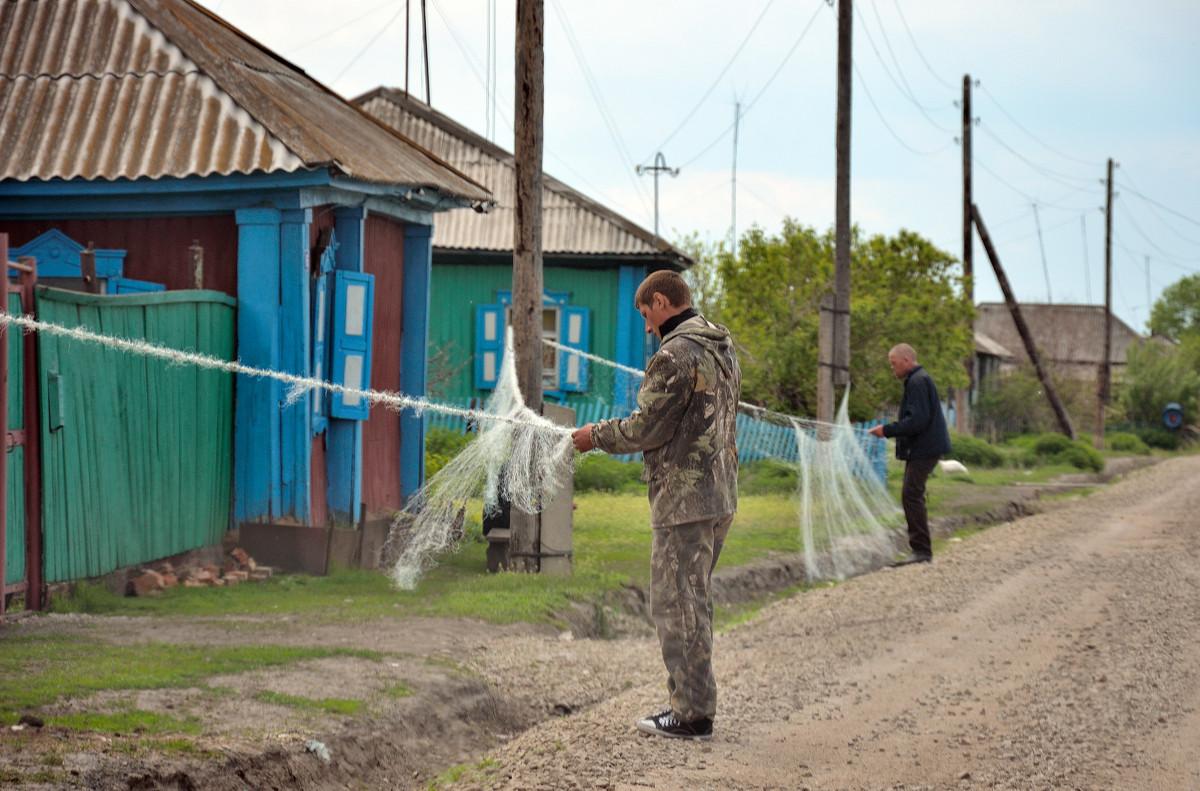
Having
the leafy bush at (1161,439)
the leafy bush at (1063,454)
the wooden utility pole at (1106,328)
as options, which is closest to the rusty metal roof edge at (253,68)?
the leafy bush at (1063,454)

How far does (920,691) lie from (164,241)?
21.3 feet

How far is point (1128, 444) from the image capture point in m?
36.5

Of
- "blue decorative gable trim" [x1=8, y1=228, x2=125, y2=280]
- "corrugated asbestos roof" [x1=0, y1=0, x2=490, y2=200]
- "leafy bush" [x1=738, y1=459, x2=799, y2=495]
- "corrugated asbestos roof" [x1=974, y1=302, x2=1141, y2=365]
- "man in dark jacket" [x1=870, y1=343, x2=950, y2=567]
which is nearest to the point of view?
"corrugated asbestos roof" [x1=0, y1=0, x2=490, y2=200]

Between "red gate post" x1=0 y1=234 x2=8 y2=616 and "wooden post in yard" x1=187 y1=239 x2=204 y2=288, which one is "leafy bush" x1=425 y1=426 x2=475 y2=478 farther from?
"red gate post" x1=0 y1=234 x2=8 y2=616

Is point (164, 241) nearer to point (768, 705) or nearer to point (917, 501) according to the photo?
point (768, 705)

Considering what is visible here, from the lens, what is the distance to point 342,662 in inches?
248

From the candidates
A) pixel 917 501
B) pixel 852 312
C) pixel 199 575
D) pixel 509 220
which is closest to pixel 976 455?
pixel 852 312

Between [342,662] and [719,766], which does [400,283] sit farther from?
[719,766]

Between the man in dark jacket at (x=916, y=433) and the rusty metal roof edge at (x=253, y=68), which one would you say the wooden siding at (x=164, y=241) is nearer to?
the rusty metal roof edge at (x=253, y=68)

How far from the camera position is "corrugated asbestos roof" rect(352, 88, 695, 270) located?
19422mm

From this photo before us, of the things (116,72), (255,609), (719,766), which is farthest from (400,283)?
(719,766)

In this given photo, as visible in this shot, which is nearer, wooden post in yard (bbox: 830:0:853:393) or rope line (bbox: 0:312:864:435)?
rope line (bbox: 0:312:864:435)

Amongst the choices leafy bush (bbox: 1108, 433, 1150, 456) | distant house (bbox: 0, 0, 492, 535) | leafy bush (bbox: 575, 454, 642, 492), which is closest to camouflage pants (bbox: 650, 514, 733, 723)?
distant house (bbox: 0, 0, 492, 535)

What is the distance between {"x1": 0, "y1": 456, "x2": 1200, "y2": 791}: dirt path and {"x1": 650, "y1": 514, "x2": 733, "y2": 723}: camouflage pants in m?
0.24
